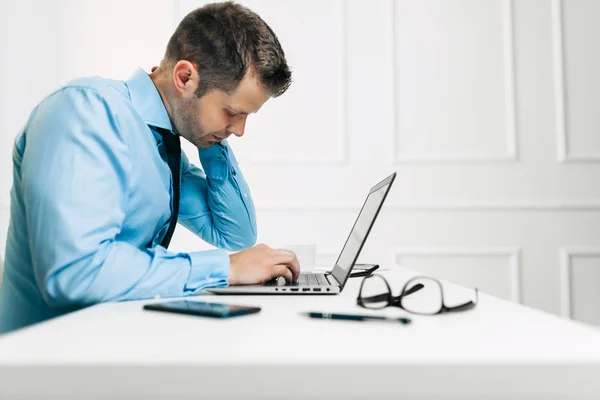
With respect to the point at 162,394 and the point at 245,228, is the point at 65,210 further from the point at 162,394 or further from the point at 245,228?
the point at 245,228

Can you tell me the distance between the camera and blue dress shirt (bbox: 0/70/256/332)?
897 mm

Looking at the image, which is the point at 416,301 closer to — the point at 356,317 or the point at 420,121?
the point at 356,317

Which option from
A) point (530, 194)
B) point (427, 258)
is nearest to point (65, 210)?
point (427, 258)

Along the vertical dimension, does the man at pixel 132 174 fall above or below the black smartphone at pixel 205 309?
above

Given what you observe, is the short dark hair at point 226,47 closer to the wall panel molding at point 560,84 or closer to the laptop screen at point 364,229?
the laptop screen at point 364,229

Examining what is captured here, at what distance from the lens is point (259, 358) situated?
1.70 ft

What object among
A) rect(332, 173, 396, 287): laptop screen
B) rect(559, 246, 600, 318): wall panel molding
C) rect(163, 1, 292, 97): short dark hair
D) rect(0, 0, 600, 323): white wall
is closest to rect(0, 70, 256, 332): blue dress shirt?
rect(163, 1, 292, 97): short dark hair

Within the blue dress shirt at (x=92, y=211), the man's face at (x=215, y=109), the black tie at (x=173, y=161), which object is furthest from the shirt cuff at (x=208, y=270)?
the man's face at (x=215, y=109)

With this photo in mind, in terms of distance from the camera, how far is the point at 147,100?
4.13 feet

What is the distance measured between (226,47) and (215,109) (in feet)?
0.48

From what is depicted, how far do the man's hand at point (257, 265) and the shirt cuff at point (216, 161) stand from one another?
1.61 ft

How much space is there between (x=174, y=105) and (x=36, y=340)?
803 millimetres

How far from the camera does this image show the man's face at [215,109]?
1284 mm

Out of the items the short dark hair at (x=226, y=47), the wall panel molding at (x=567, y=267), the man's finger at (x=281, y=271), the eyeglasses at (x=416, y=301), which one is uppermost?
the short dark hair at (x=226, y=47)
